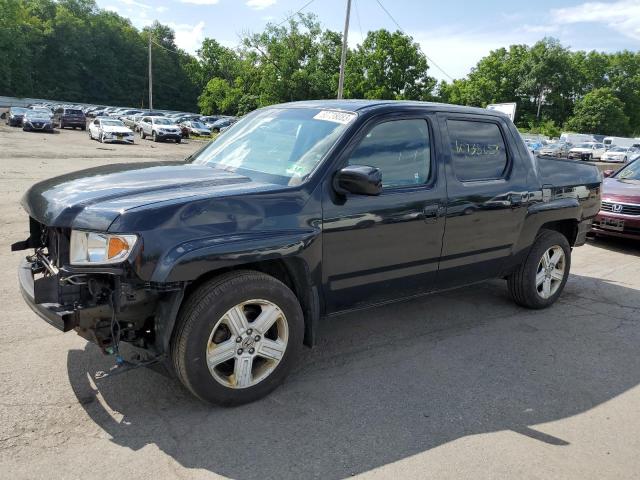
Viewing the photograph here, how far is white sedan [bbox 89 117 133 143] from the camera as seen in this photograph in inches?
1161

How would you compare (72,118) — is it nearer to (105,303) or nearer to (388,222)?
(388,222)

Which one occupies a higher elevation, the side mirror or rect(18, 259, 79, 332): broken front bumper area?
the side mirror

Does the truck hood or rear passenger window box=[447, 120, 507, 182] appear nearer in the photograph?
the truck hood

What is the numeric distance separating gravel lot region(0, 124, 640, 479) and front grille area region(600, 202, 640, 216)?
409cm

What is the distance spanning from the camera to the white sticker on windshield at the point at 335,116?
12.4 ft

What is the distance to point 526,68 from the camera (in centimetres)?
8662

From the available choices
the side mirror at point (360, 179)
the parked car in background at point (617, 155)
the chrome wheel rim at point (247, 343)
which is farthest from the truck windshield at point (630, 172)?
the parked car in background at point (617, 155)

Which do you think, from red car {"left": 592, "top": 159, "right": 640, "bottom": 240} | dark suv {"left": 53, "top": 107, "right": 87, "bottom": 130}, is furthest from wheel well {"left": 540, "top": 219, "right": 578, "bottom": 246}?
dark suv {"left": 53, "top": 107, "right": 87, "bottom": 130}

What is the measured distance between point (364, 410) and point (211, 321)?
1.12 m

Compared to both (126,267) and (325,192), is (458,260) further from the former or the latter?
(126,267)

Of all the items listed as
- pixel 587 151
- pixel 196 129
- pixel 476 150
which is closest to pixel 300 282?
pixel 476 150

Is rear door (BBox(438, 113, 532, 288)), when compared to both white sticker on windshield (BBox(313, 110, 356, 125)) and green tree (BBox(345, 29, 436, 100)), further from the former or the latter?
green tree (BBox(345, 29, 436, 100))

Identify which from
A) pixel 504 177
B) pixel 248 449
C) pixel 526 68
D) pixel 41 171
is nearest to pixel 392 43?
pixel 41 171

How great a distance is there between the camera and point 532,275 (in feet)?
17.1
